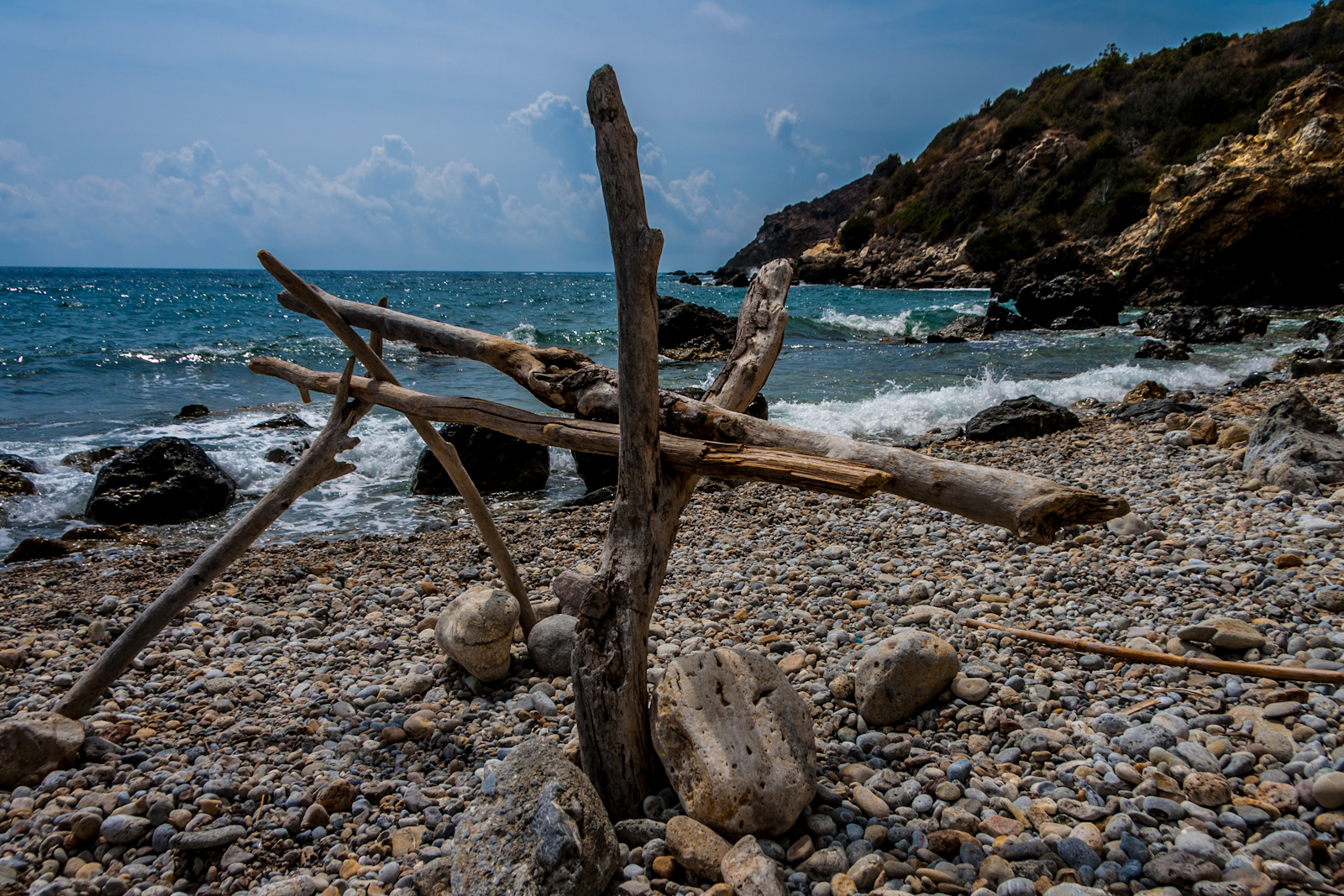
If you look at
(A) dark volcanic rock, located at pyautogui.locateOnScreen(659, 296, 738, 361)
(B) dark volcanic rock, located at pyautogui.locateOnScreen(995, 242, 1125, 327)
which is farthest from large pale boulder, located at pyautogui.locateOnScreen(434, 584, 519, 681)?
(B) dark volcanic rock, located at pyautogui.locateOnScreen(995, 242, 1125, 327)

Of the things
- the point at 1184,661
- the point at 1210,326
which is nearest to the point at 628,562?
the point at 1184,661

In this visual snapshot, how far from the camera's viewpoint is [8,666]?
4.28m

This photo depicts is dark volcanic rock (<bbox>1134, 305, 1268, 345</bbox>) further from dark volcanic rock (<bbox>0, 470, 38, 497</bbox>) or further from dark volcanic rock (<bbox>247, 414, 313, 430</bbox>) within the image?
dark volcanic rock (<bbox>0, 470, 38, 497</bbox>)

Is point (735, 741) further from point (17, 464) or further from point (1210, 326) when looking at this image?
point (1210, 326)

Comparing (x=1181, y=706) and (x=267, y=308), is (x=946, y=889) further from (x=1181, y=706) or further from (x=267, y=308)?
(x=267, y=308)

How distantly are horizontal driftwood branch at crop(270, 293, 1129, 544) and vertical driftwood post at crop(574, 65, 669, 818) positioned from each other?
354mm

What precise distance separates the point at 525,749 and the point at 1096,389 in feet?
49.5

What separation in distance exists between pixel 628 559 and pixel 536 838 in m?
1.05

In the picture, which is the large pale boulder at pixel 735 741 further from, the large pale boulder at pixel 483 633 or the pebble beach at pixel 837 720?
the large pale boulder at pixel 483 633

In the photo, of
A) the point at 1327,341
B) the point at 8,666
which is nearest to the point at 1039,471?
the point at 8,666

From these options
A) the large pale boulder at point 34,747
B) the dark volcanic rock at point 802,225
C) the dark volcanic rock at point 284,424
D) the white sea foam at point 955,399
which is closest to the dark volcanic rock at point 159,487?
the dark volcanic rock at point 284,424

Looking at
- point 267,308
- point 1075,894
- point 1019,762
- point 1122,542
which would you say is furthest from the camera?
point 267,308

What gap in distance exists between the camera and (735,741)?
2.70 meters

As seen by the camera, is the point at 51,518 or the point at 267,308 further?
the point at 267,308
